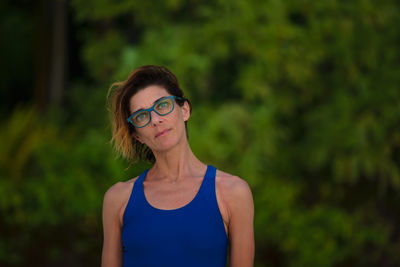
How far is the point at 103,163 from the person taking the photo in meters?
6.95

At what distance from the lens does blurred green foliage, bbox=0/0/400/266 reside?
6.62 m

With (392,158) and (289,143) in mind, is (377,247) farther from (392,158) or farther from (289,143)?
(289,143)

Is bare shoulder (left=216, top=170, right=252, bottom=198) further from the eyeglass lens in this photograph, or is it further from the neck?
the eyeglass lens

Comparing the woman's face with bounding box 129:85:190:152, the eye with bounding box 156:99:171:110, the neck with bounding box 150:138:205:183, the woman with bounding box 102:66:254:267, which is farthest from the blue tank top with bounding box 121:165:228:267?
the eye with bounding box 156:99:171:110

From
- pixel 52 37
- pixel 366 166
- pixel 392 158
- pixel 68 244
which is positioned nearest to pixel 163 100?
pixel 68 244

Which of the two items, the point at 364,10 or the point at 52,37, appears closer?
→ the point at 364,10

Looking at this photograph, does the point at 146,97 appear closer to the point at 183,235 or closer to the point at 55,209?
the point at 183,235

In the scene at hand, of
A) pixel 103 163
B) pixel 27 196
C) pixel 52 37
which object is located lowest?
pixel 27 196

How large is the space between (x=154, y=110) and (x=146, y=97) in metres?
0.06

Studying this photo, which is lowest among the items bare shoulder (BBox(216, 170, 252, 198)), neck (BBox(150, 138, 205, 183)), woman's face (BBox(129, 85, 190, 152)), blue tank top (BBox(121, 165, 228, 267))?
blue tank top (BBox(121, 165, 228, 267))

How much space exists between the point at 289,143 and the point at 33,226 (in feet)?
13.6

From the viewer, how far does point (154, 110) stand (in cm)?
203

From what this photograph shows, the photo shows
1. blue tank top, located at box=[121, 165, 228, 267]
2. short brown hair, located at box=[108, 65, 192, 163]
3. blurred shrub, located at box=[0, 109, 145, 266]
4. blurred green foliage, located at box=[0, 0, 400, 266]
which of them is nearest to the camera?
blue tank top, located at box=[121, 165, 228, 267]

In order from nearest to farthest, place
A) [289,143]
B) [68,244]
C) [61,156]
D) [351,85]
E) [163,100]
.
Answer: [163,100] → [68,244] → [61,156] → [351,85] → [289,143]
